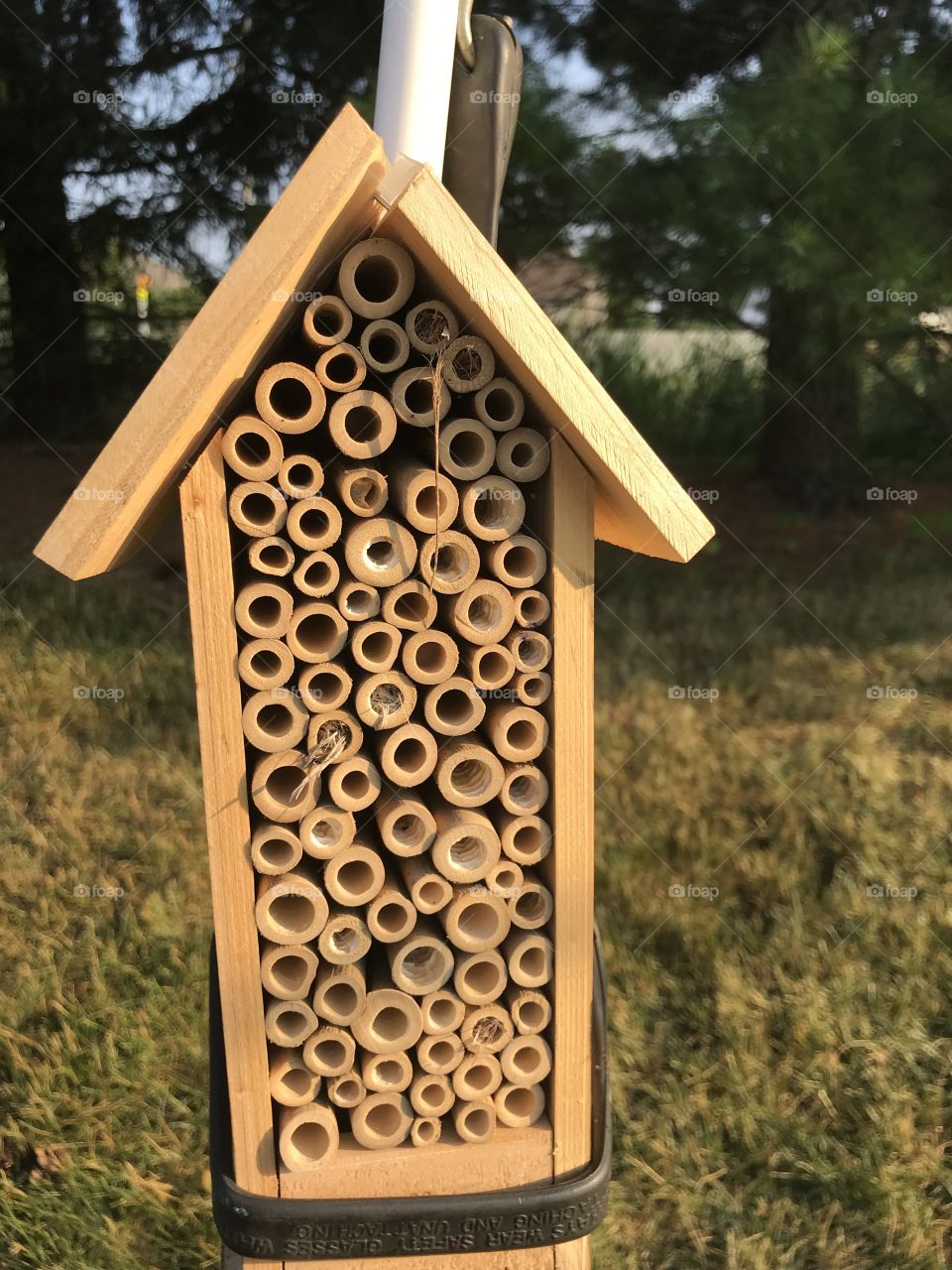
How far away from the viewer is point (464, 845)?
4.07 feet

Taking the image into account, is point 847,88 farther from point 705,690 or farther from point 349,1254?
point 349,1254

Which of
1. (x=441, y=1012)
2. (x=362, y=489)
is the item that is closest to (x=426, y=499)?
(x=362, y=489)

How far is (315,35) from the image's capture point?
3729 millimetres

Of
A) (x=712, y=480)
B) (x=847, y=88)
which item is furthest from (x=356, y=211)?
(x=712, y=480)

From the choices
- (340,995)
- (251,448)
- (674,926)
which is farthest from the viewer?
(674,926)

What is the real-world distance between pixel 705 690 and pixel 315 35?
9.11 feet

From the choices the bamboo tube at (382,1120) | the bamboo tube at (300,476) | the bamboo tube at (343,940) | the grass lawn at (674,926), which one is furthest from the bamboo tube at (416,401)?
the grass lawn at (674,926)

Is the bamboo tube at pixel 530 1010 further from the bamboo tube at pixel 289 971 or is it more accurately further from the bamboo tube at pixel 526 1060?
the bamboo tube at pixel 289 971

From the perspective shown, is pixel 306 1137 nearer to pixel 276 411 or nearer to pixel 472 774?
pixel 472 774

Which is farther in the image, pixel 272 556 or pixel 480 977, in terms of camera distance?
pixel 480 977

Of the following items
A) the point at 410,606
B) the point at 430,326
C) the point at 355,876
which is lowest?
the point at 355,876

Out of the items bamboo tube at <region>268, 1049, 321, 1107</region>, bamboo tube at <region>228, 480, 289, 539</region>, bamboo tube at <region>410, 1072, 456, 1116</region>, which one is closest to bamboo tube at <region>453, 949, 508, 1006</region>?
bamboo tube at <region>410, 1072, 456, 1116</region>

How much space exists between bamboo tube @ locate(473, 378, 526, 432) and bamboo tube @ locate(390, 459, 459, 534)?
0.08 metres

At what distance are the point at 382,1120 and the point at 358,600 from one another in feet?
2.10
